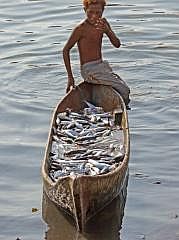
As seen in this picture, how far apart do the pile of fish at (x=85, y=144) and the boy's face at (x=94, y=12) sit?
4.02 feet

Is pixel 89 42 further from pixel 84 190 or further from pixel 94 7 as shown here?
pixel 84 190

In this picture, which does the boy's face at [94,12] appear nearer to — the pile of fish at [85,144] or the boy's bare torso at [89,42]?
the boy's bare torso at [89,42]

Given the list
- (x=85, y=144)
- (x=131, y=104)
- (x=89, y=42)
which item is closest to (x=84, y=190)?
(x=85, y=144)

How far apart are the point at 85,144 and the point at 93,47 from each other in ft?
7.71

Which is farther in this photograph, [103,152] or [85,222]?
[103,152]

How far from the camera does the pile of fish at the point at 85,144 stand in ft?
30.5

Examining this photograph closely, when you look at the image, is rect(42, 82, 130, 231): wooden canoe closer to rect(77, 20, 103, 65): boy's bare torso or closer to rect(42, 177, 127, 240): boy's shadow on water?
rect(42, 177, 127, 240): boy's shadow on water

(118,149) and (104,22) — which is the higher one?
(104,22)

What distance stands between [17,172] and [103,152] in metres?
1.30

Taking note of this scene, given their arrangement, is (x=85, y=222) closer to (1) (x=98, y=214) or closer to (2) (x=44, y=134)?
(1) (x=98, y=214)

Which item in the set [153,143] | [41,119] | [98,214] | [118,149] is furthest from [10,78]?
[98,214]

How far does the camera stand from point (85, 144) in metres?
10.3

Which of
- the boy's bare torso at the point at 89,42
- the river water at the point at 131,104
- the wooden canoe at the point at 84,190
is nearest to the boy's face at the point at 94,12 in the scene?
the boy's bare torso at the point at 89,42

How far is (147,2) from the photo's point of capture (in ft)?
61.7
